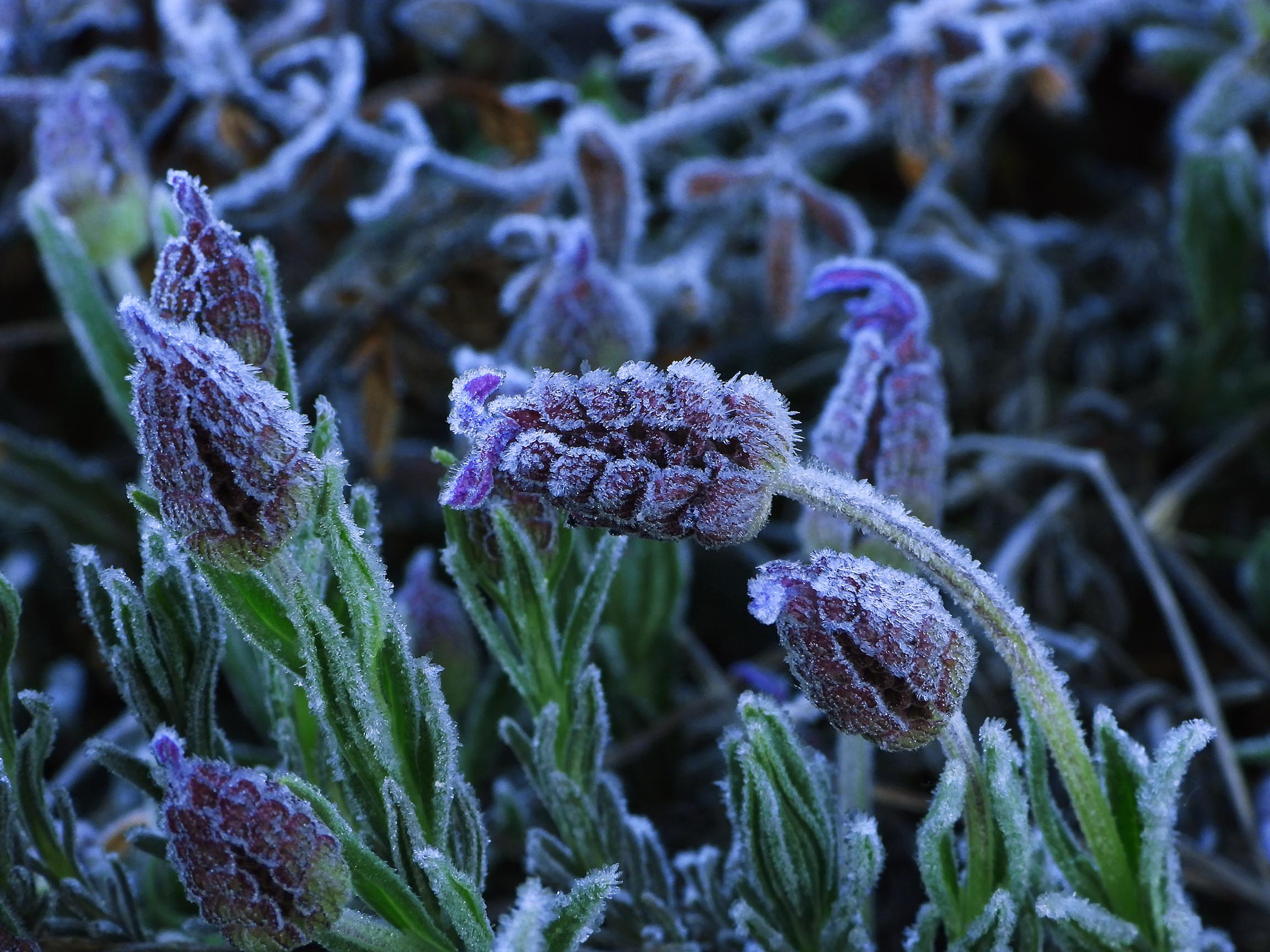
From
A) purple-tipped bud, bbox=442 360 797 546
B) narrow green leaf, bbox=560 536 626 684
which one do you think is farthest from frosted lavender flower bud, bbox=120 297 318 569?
narrow green leaf, bbox=560 536 626 684

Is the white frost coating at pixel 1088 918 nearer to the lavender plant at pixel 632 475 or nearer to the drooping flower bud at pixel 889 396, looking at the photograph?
the lavender plant at pixel 632 475

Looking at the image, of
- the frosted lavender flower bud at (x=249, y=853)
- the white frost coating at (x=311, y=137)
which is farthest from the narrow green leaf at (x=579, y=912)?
the white frost coating at (x=311, y=137)

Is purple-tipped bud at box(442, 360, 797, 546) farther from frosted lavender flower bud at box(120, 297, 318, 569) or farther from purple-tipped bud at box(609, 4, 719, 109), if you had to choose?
purple-tipped bud at box(609, 4, 719, 109)

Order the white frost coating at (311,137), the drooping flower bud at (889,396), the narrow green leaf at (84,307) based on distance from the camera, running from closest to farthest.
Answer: the drooping flower bud at (889,396)
the narrow green leaf at (84,307)
the white frost coating at (311,137)

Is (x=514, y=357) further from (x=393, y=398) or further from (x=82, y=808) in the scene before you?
(x=82, y=808)

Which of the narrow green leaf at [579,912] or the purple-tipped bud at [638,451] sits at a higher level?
the purple-tipped bud at [638,451]

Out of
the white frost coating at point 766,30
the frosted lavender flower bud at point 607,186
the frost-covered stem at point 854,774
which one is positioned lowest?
the frost-covered stem at point 854,774

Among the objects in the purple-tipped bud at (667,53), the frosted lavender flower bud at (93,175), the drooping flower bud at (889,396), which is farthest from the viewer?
the purple-tipped bud at (667,53)
